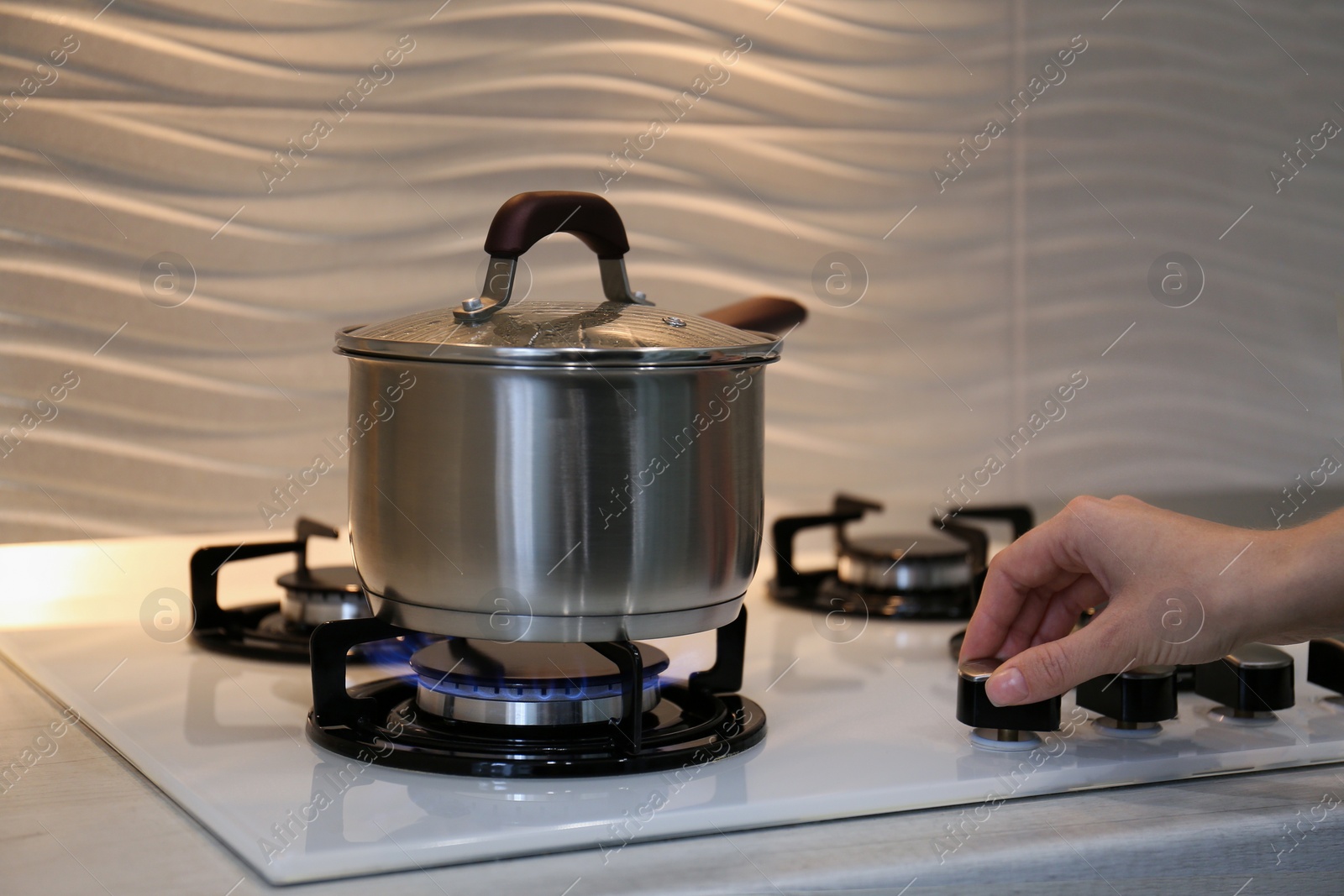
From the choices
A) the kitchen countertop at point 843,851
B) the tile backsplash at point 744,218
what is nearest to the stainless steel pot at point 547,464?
the kitchen countertop at point 843,851

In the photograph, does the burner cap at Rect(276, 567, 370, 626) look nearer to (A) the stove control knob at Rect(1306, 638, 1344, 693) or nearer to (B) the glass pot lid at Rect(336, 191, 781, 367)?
(B) the glass pot lid at Rect(336, 191, 781, 367)

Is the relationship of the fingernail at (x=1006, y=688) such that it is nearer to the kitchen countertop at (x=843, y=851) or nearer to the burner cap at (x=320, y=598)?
the kitchen countertop at (x=843, y=851)

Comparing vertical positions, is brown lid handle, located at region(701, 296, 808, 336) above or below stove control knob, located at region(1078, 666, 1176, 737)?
above

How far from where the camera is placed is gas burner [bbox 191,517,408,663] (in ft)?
2.94

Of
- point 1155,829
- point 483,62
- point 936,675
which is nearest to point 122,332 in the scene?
point 483,62

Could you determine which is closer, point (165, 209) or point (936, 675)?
point (936, 675)

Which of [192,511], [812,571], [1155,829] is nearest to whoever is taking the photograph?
[1155,829]

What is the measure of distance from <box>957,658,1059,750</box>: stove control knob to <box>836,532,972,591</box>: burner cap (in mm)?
381

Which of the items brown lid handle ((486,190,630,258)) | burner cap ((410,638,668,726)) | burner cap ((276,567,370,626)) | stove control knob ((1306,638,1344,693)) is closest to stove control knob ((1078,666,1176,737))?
stove control knob ((1306,638,1344,693))

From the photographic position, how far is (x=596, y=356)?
2.00 ft

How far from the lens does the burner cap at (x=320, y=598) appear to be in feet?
2.99

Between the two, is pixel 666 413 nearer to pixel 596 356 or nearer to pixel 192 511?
pixel 596 356

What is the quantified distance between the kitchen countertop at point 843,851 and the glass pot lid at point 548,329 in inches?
9.2

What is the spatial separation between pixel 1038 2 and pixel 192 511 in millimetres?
1133
